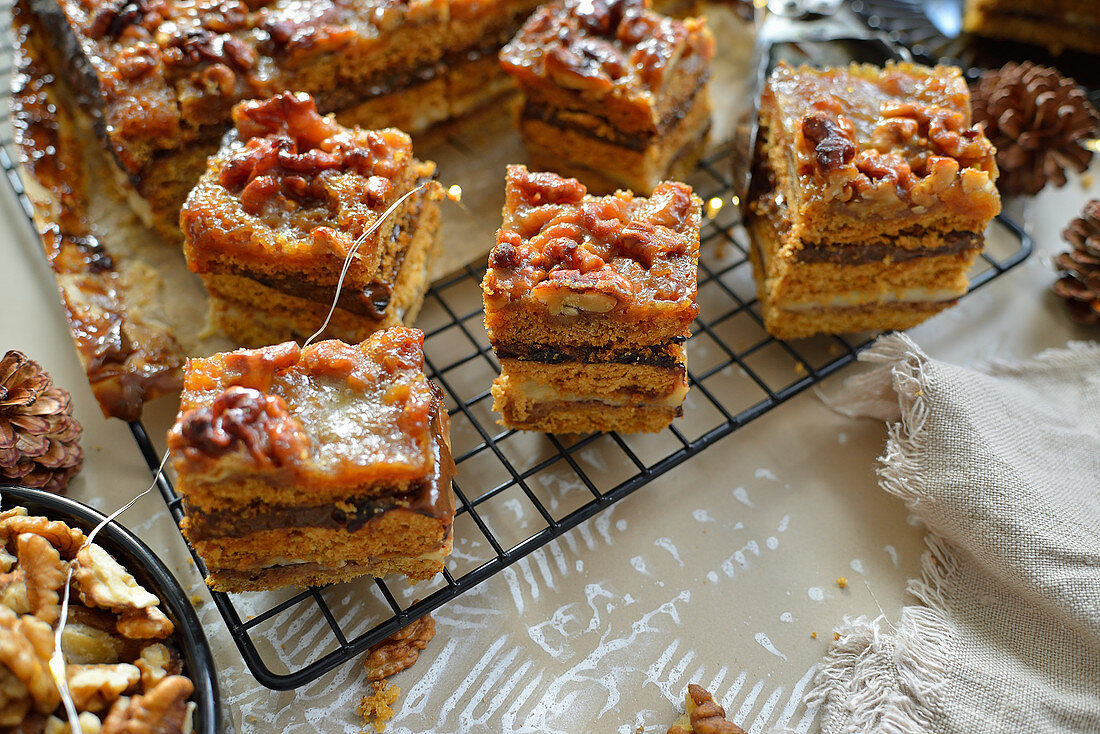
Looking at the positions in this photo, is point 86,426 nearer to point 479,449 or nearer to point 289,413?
point 289,413

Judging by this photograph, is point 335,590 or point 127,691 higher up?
point 127,691

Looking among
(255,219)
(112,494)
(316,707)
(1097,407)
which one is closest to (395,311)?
(255,219)

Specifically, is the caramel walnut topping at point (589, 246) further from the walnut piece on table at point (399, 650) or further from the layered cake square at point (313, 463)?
the walnut piece on table at point (399, 650)

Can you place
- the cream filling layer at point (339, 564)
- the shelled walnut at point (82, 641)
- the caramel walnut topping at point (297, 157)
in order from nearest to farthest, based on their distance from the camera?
the shelled walnut at point (82, 641), the cream filling layer at point (339, 564), the caramel walnut topping at point (297, 157)

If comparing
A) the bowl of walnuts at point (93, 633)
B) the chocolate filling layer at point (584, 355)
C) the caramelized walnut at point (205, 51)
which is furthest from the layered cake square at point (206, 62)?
the chocolate filling layer at point (584, 355)

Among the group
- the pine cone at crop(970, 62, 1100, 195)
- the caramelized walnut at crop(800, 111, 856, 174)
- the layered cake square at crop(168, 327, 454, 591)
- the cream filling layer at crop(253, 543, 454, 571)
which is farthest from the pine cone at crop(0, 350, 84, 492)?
the pine cone at crop(970, 62, 1100, 195)
